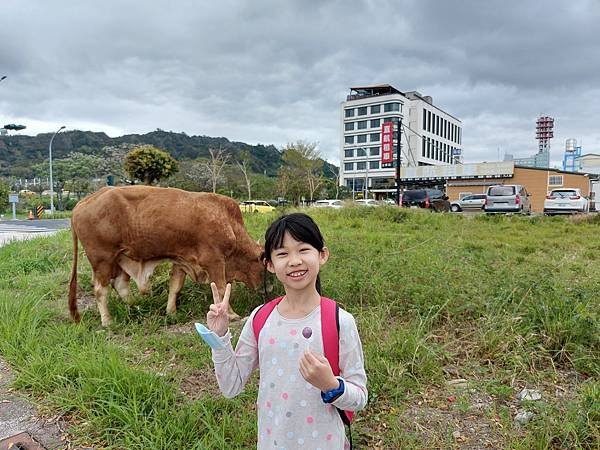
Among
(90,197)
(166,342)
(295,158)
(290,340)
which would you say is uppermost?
(295,158)

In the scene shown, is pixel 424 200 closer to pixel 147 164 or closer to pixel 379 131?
pixel 147 164

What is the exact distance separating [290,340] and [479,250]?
6.73 metres

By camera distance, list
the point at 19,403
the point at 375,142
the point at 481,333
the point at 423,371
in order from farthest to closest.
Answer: the point at 375,142 < the point at 481,333 < the point at 423,371 < the point at 19,403

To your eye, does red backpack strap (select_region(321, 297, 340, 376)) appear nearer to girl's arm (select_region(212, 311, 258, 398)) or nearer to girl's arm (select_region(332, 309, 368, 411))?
girl's arm (select_region(332, 309, 368, 411))

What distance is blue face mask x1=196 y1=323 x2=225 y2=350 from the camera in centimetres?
152

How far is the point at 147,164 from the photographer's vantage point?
22.2m

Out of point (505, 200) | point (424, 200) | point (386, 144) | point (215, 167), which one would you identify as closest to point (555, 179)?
point (386, 144)

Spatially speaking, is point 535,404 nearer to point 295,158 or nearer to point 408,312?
point 408,312

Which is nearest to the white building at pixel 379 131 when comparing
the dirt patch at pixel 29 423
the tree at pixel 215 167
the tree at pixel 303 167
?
the tree at pixel 303 167

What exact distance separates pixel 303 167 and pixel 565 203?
33.6 metres

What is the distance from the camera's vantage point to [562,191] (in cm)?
1911

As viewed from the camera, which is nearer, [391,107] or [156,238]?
[156,238]

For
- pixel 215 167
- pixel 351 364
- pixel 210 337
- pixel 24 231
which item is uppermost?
pixel 215 167

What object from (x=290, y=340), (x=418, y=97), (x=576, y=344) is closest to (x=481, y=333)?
(x=576, y=344)
